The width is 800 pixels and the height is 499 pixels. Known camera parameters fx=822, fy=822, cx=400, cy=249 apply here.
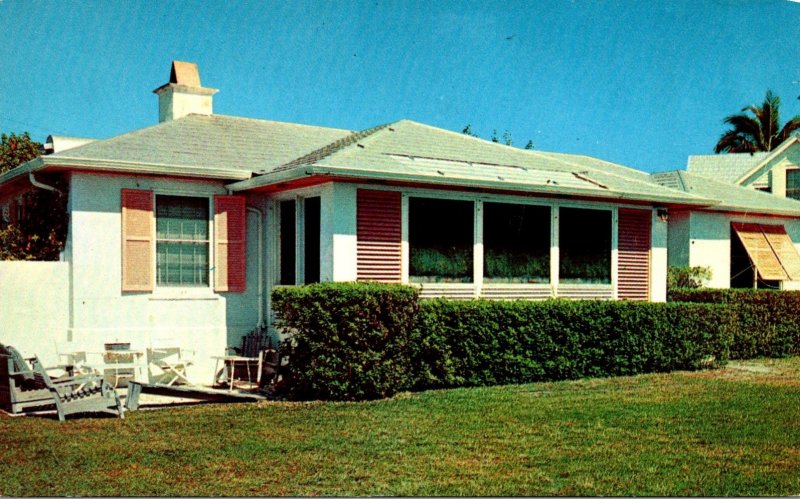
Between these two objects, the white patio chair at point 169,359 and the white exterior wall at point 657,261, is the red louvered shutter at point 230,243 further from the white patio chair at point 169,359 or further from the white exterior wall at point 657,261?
the white exterior wall at point 657,261

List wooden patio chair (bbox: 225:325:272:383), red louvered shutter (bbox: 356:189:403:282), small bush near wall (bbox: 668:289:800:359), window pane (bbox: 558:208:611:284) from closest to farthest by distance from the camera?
red louvered shutter (bbox: 356:189:403:282) < wooden patio chair (bbox: 225:325:272:383) < window pane (bbox: 558:208:611:284) < small bush near wall (bbox: 668:289:800:359)

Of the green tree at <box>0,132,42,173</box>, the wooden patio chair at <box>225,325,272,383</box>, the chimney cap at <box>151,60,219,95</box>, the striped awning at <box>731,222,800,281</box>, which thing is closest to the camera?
the wooden patio chair at <box>225,325,272,383</box>

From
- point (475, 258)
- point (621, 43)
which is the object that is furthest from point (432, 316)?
point (621, 43)

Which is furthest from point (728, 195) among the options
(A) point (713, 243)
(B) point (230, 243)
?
(B) point (230, 243)

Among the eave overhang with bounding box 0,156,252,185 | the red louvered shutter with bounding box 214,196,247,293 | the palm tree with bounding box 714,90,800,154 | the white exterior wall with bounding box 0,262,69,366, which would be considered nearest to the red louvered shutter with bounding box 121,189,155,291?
the eave overhang with bounding box 0,156,252,185

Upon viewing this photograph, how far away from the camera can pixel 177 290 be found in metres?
12.5

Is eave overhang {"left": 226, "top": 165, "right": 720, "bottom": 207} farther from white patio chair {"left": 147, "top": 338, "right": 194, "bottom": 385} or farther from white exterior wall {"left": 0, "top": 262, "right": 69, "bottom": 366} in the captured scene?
white exterior wall {"left": 0, "top": 262, "right": 69, "bottom": 366}

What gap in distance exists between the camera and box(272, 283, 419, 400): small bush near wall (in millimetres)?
10352

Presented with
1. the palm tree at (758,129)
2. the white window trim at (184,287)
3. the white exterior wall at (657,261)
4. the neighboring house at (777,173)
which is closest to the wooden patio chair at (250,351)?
the white window trim at (184,287)

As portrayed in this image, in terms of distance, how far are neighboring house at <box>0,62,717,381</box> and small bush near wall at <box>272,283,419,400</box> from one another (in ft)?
3.58

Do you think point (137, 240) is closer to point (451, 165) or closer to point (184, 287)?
point (184, 287)

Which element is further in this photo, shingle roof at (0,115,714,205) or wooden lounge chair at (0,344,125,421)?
shingle roof at (0,115,714,205)

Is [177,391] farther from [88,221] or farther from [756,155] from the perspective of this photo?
[756,155]

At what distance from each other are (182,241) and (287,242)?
1615mm
